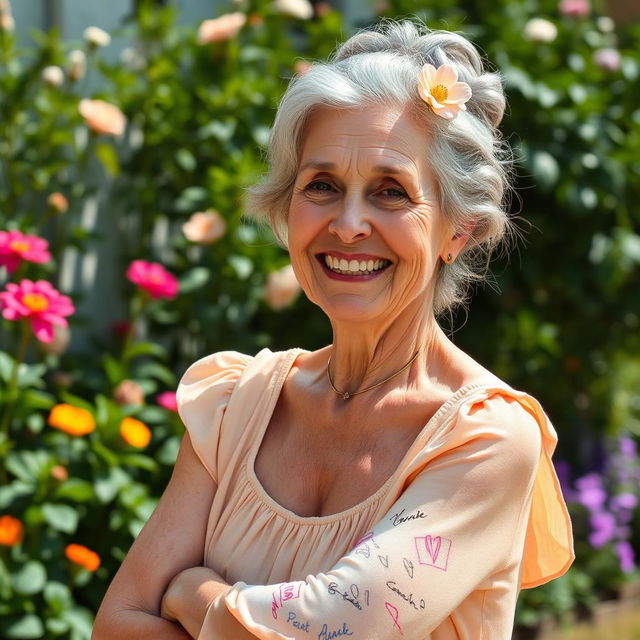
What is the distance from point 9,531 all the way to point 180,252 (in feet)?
4.67

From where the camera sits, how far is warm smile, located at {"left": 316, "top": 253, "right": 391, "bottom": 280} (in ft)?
6.28

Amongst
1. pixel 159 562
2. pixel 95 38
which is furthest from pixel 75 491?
pixel 95 38

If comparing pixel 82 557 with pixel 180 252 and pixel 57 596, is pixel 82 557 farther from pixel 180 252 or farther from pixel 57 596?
pixel 180 252

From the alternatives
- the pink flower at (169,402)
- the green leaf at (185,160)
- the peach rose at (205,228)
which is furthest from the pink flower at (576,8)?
the pink flower at (169,402)

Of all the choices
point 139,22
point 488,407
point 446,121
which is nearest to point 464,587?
point 488,407

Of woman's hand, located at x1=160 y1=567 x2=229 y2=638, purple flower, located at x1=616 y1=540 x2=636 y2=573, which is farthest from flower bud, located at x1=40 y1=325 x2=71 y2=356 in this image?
purple flower, located at x1=616 y1=540 x2=636 y2=573

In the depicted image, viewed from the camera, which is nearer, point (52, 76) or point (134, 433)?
point (134, 433)

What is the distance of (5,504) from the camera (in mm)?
3125

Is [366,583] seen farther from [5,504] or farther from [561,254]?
[561,254]

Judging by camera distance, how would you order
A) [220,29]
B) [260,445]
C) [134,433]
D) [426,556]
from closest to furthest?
[426,556], [260,445], [134,433], [220,29]

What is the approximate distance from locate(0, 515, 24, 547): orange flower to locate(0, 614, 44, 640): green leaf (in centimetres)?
20

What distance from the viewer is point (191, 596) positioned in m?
1.92

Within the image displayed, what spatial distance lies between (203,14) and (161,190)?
994 mm

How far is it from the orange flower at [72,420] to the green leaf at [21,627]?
1.71ft
